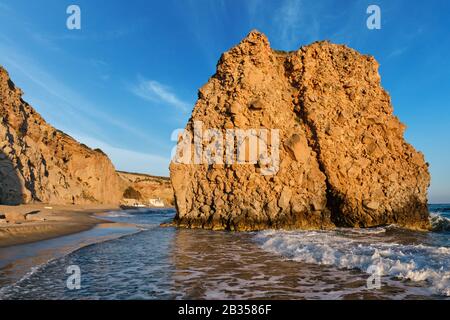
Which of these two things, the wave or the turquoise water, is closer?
the turquoise water

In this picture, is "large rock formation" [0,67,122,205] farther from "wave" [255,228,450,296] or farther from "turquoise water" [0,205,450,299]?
"wave" [255,228,450,296]

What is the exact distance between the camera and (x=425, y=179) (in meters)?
Result: 22.7

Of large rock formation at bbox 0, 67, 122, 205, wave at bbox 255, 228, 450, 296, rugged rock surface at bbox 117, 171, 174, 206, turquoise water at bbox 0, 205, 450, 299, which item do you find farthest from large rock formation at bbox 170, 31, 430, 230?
rugged rock surface at bbox 117, 171, 174, 206

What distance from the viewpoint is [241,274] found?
27.1 ft

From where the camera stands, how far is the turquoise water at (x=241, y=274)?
21.3 ft

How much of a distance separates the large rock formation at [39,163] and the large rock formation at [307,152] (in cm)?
2105

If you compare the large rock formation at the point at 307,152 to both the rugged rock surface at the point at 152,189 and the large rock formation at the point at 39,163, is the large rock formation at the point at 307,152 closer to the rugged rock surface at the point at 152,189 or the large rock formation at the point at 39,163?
the large rock formation at the point at 39,163

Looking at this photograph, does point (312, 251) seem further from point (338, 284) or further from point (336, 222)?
point (336, 222)

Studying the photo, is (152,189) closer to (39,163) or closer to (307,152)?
(39,163)

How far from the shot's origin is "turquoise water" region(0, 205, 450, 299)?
6.50 m

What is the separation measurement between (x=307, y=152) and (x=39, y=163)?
36.0 metres

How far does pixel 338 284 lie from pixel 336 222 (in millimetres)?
15327

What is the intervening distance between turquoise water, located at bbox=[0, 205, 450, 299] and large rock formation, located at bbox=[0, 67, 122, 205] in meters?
27.5

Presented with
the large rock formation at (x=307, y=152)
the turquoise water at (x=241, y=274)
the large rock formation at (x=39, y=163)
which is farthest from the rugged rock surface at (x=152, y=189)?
the turquoise water at (x=241, y=274)
